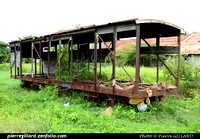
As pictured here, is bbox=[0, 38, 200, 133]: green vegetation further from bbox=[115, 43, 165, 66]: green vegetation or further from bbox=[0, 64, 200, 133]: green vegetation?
bbox=[115, 43, 165, 66]: green vegetation

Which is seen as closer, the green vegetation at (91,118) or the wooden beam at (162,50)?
the green vegetation at (91,118)

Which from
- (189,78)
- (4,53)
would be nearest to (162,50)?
(189,78)

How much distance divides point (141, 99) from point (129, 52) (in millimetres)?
13019

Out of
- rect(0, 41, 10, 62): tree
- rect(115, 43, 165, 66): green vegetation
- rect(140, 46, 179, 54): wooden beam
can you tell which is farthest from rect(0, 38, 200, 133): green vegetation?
rect(0, 41, 10, 62): tree

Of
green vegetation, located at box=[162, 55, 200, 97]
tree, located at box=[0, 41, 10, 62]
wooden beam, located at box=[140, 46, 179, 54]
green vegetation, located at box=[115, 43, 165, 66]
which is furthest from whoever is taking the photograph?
tree, located at box=[0, 41, 10, 62]

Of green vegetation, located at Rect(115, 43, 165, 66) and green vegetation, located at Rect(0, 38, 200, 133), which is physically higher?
green vegetation, located at Rect(115, 43, 165, 66)

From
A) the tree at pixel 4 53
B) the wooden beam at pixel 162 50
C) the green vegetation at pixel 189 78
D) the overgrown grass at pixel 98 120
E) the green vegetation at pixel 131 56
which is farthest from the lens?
the tree at pixel 4 53

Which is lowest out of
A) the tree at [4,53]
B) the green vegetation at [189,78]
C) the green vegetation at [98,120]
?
the green vegetation at [98,120]

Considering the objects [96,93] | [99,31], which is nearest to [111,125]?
[96,93]

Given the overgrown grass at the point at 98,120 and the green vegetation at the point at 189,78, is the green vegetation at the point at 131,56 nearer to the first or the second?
the green vegetation at the point at 189,78

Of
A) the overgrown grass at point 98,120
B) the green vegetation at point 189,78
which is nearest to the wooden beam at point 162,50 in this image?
the overgrown grass at point 98,120

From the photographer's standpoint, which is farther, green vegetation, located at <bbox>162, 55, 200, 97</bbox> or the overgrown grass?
green vegetation, located at <bbox>162, 55, 200, 97</bbox>

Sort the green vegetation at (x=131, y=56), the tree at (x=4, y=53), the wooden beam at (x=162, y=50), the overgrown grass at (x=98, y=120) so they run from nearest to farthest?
1. the overgrown grass at (x=98, y=120)
2. the wooden beam at (x=162, y=50)
3. the green vegetation at (x=131, y=56)
4. the tree at (x=4, y=53)

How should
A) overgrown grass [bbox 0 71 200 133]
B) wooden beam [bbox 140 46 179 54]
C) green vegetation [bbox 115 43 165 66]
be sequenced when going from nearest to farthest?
overgrown grass [bbox 0 71 200 133] < wooden beam [bbox 140 46 179 54] < green vegetation [bbox 115 43 165 66]
